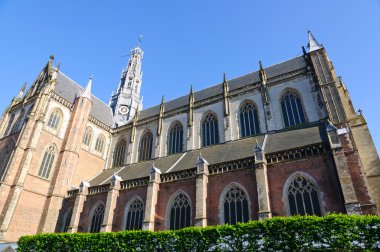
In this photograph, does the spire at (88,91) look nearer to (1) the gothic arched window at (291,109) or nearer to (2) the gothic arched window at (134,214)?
(2) the gothic arched window at (134,214)

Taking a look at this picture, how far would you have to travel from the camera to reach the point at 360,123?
789 inches

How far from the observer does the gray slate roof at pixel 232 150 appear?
18.6 meters

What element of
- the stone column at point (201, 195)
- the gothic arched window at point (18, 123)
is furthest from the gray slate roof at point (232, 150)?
the gothic arched window at point (18, 123)

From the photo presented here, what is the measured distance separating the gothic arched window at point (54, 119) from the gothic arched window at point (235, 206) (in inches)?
809

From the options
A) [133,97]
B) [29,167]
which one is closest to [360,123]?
[29,167]

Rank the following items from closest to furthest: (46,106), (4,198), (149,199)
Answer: (149,199) < (4,198) < (46,106)

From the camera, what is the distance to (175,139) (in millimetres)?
28297

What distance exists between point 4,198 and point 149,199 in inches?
521

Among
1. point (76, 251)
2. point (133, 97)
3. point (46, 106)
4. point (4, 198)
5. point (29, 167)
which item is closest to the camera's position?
point (76, 251)

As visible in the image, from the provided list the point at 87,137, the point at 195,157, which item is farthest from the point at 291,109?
the point at 87,137

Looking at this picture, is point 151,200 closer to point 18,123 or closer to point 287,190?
point 287,190

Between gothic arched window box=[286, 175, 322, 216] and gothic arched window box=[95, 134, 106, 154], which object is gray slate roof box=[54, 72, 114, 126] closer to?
gothic arched window box=[95, 134, 106, 154]

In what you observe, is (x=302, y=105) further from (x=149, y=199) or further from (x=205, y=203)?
(x=149, y=199)

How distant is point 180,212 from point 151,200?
7.95 feet
